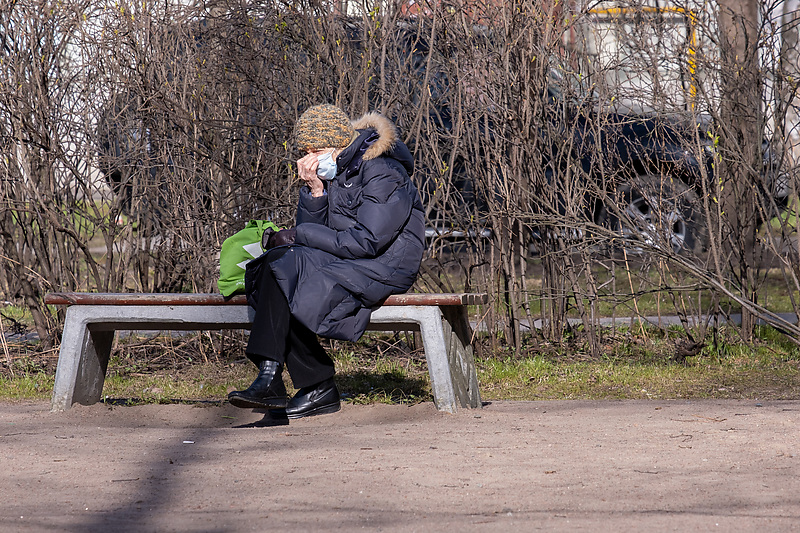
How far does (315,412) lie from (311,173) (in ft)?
3.58

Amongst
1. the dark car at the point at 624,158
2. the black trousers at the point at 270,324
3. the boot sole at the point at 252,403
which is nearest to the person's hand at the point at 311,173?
the black trousers at the point at 270,324

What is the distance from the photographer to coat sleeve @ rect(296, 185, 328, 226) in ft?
14.6

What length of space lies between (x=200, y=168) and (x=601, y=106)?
7.56 feet

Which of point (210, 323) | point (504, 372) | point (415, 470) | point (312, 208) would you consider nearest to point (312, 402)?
point (210, 323)

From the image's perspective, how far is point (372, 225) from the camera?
4.16 meters

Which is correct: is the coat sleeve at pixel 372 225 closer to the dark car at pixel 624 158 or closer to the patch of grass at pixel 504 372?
the patch of grass at pixel 504 372

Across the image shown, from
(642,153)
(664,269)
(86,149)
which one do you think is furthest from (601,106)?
(86,149)

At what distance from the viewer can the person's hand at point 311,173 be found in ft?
14.2

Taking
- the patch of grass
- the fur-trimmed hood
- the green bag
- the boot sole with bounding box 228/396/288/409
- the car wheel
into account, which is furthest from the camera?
the car wheel

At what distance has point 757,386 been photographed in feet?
17.2

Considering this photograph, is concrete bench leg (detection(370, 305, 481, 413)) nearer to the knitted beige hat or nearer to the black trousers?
the black trousers

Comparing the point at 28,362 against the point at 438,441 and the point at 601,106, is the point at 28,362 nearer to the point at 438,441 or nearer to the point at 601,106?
the point at 438,441

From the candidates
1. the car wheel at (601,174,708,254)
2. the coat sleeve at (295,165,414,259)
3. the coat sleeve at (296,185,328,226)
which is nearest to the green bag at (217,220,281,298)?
the coat sleeve at (296,185,328,226)

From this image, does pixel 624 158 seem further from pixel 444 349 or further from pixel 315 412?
pixel 315 412
